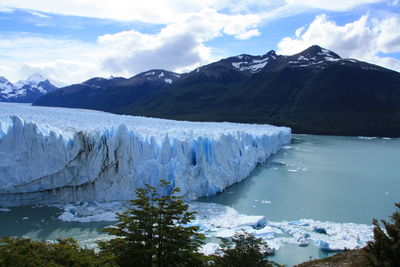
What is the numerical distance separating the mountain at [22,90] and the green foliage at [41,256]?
14305 cm

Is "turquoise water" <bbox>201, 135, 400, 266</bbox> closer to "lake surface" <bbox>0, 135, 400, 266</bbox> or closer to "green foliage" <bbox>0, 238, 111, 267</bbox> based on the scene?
"lake surface" <bbox>0, 135, 400, 266</bbox>

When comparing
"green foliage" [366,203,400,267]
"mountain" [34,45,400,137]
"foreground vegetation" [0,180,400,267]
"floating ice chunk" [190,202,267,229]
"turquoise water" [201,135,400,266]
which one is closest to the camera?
"foreground vegetation" [0,180,400,267]

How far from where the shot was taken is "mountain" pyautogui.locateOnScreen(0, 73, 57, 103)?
424 feet

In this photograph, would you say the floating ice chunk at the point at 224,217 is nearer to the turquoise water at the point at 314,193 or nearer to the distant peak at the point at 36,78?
the turquoise water at the point at 314,193

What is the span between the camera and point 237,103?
64.6 meters

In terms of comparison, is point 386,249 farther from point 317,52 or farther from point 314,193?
point 317,52

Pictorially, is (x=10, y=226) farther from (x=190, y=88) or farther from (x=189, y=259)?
(x=190, y=88)

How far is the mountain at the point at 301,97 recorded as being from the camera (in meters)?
47.9

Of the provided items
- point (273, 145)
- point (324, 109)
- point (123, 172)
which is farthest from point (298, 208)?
point (324, 109)

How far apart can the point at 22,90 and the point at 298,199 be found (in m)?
154

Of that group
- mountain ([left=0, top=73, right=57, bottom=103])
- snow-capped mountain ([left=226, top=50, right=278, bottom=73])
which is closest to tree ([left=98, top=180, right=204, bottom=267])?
snow-capped mountain ([left=226, top=50, right=278, bottom=73])

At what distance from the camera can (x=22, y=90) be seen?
138m

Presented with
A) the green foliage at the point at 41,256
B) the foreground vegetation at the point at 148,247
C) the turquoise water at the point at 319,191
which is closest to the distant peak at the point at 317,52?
the turquoise water at the point at 319,191

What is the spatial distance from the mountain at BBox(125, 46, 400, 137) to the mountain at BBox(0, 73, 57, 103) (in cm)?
7636
